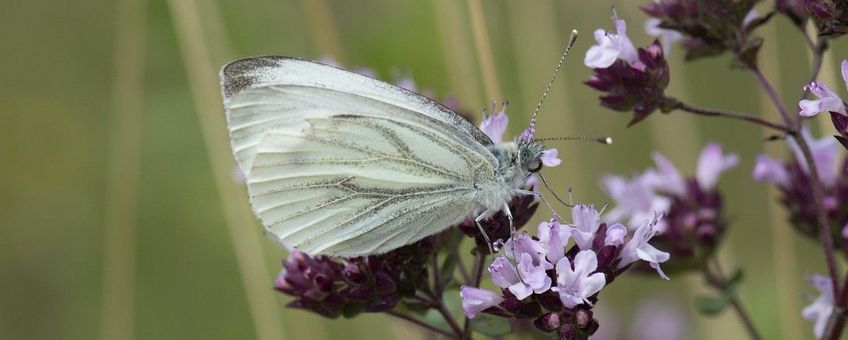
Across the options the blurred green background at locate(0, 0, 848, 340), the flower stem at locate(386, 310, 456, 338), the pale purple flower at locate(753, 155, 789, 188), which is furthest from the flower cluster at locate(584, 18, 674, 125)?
the blurred green background at locate(0, 0, 848, 340)

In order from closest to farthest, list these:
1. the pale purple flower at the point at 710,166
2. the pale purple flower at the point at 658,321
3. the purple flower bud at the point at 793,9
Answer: the purple flower bud at the point at 793,9 < the pale purple flower at the point at 710,166 < the pale purple flower at the point at 658,321

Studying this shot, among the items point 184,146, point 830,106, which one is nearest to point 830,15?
point 830,106

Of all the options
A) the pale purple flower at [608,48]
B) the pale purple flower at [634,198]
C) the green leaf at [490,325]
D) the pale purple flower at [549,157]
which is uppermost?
the pale purple flower at [608,48]

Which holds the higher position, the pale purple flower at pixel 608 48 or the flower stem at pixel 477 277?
the pale purple flower at pixel 608 48

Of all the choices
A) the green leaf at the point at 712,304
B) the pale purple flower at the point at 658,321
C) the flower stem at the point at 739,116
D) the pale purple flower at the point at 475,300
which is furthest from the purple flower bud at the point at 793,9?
the pale purple flower at the point at 658,321

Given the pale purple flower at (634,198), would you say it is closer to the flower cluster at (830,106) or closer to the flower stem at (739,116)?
the flower stem at (739,116)

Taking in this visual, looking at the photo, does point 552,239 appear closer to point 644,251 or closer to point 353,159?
point 644,251

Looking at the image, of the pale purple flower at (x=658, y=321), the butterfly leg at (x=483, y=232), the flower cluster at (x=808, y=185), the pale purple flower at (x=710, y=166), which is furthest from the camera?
the pale purple flower at (x=658, y=321)
